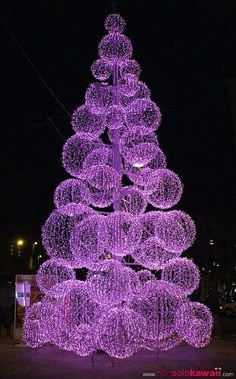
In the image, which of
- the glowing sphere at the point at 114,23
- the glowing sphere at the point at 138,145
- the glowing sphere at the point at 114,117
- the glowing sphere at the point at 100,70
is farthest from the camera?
the glowing sphere at the point at 100,70

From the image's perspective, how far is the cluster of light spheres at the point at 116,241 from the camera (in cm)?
931

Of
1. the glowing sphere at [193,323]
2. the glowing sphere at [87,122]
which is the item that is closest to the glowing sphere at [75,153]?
the glowing sphere at [87,122]

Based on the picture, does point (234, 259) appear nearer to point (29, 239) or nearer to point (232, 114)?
point (29, 239)

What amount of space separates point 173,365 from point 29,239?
3918 cm

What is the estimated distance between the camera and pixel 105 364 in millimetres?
9875

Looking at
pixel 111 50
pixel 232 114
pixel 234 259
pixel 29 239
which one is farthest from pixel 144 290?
pixel 234 259

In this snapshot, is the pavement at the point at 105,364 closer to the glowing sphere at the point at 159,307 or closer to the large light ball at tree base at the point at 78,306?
the glowing sphere at the point at 159,307

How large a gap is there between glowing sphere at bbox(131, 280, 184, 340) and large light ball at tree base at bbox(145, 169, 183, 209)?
1.34 metres

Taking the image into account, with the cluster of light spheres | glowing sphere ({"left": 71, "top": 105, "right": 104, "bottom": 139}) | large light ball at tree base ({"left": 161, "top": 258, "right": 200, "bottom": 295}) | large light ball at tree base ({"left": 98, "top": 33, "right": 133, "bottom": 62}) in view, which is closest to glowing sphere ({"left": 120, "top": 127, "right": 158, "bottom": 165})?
the cluster of light spheres

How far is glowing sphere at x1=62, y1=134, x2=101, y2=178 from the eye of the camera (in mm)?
10281

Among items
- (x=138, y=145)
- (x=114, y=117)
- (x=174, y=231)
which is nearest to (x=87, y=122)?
(x=114, y=117)

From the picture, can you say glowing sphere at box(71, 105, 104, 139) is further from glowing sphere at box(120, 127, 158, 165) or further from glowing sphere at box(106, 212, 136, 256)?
glowing sphere at box(106, 212, 136, 256)

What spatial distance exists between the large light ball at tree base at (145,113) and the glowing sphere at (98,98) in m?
0.46

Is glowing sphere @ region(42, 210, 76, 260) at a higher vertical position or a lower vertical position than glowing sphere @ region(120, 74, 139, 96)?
lower
